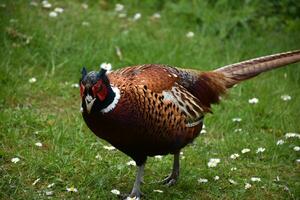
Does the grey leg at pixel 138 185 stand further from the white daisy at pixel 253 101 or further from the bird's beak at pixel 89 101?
the white daisy at pixel 253 101

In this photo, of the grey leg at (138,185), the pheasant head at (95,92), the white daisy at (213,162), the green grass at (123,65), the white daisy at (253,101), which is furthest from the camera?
the white daisy at (253,101)

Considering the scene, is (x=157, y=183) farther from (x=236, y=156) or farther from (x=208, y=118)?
(x=208, y=118)

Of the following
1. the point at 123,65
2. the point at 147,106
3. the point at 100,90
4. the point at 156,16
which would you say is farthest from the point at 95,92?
the point at 156,16

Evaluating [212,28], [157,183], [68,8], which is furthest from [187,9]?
[157,183]

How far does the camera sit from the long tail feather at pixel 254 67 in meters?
4.99

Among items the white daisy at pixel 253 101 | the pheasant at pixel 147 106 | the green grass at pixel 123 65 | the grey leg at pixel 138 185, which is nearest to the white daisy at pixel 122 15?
the green grass at pixel 123 65

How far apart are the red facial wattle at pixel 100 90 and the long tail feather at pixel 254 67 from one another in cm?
131

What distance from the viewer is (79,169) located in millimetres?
4863

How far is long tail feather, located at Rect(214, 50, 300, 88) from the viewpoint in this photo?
16.4ft

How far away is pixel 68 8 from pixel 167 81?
371cm

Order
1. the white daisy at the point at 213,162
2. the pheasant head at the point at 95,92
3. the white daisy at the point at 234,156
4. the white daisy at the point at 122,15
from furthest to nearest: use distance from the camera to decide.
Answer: the white daisy at the point at 122,15 < the white daisy at the point at 234,156 < the white daisy at the point at 213,162 < the pheasant head at the point at 95,92

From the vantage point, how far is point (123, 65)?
6.77 meters

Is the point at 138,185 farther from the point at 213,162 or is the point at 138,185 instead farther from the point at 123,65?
the point at 123,65

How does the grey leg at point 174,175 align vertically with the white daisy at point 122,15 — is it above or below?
above
